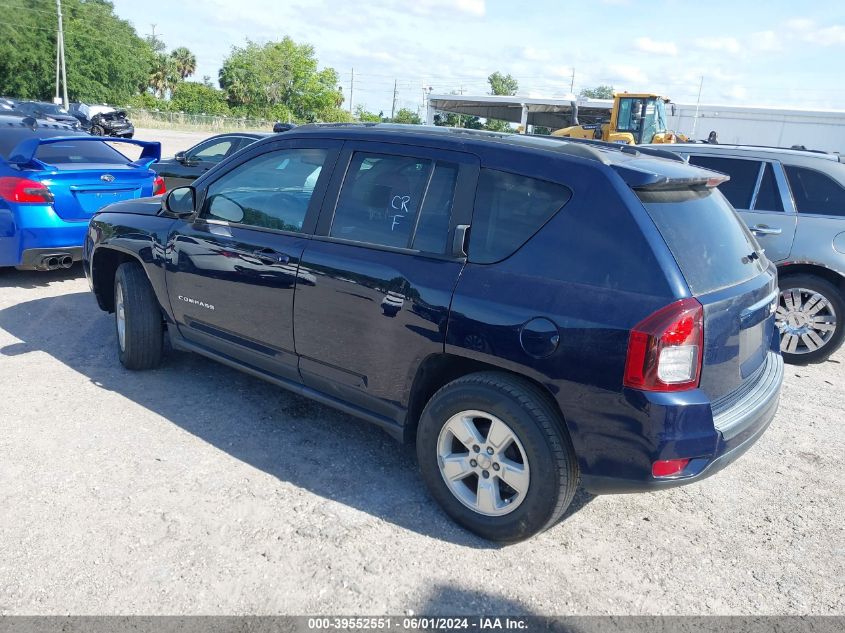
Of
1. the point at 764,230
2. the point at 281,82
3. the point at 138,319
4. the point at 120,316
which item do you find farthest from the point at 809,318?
the point at 281,82

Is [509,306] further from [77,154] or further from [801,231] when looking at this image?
[77,154]

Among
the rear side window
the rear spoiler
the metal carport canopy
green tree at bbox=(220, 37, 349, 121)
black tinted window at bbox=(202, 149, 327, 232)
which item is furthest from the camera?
green tree at bbox=(220, 37, 349, 121)

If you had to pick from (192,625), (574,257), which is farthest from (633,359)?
(192,625)

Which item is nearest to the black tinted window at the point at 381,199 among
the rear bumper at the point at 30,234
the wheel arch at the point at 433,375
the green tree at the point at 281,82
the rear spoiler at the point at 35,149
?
the wheel arch at the point at 433,375

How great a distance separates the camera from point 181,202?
14.3ft

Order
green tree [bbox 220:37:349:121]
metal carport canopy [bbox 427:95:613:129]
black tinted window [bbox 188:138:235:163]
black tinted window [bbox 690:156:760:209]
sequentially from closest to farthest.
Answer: black tinted window [bbox 690:156:760:209] → black tinted window [bbox 188:138:235:163] → metal carport canopy [bbox 427:95:613:129] → green tree [bbox 220:37:349:121]

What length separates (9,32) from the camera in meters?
48.7

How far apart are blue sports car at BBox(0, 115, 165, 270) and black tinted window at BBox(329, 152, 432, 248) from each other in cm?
430

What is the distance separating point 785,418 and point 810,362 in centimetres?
158

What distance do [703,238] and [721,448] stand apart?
0.93 meters

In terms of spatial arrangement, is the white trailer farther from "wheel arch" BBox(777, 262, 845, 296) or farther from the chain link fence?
the chain link fence

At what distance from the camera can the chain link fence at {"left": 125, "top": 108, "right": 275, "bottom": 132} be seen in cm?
4962

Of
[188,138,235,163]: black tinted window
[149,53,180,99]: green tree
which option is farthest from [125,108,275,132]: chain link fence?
[188,138,235,163]: black tinted window

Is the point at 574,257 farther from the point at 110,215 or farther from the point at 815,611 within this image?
the point at 110,215
